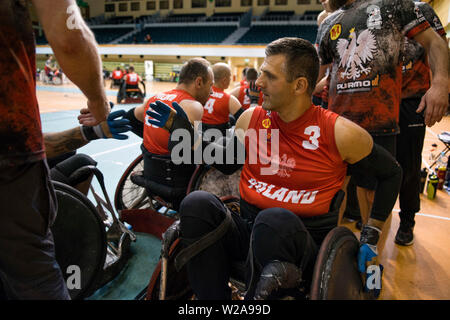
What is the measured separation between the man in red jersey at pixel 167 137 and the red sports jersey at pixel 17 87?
1.39 meters

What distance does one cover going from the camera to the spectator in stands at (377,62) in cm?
166

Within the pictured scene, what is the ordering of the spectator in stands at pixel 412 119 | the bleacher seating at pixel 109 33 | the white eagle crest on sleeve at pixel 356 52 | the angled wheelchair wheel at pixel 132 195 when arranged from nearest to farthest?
the white eagle crest on sleeve at pixel 356 52, the spectator in stands at pixel 412 119, the angled wheelchair wheel at pixel 132 195, the bleacher seating at pixel 109 33

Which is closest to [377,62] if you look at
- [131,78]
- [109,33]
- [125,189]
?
[125,189]

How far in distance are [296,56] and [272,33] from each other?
26485 mm

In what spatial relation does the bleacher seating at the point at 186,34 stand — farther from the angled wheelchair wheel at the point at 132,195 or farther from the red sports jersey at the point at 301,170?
the red sports jersey at the point at 301,170

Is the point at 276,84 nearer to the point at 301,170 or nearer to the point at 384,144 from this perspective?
the point at 301,170

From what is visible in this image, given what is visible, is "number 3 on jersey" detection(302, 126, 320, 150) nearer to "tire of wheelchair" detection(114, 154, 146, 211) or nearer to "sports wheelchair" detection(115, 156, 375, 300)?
"sports wheelchair" detection(115, 156, 375, 300)

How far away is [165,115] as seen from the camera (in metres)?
1.49

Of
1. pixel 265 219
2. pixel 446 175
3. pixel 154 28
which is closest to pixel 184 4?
pixel 154 28

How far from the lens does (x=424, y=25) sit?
1663 mm

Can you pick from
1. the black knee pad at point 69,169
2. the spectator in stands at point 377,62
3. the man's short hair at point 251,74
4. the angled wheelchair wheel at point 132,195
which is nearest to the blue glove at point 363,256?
the spectator in stands at point 377,62

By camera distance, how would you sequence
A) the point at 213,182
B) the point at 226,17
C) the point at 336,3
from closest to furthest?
the point at 336,3 → the point at 213,182 → the point at 226,17

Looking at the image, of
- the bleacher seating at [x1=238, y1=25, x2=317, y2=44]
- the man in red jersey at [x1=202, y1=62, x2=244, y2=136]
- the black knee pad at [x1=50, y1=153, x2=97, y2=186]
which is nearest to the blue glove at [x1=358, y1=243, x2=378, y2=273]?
the black knee pad at [x1=50, y1=153, x2=97, y2=186]
